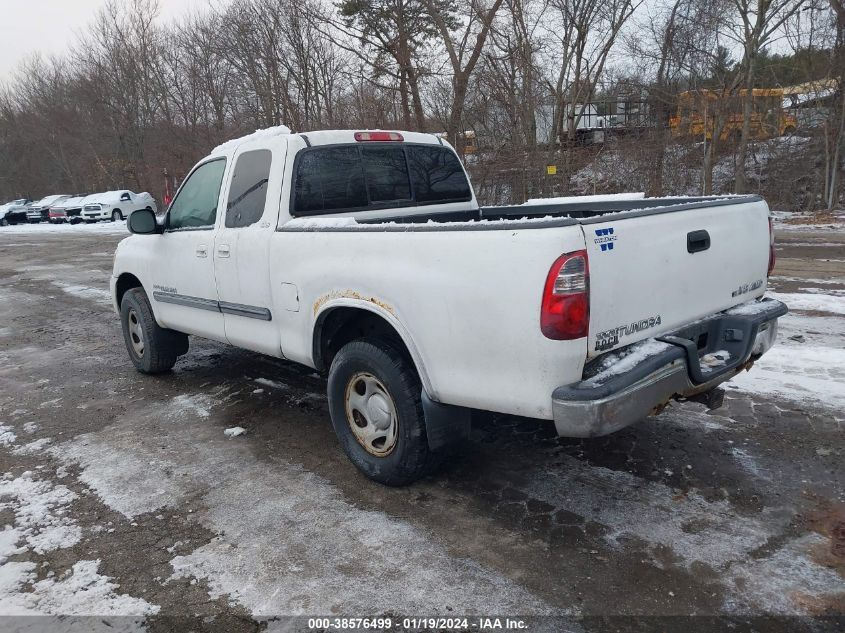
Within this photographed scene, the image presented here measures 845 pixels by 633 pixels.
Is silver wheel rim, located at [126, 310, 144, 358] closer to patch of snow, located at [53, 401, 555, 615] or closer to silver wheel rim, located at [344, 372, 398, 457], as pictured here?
patch of snow, located at [53, 401, 555, 615]

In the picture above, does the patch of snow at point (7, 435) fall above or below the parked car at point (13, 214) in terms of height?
below

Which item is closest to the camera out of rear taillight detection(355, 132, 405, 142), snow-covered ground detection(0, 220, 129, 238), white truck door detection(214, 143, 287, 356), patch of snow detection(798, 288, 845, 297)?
white truck door detection(214, 143, 287, 356)

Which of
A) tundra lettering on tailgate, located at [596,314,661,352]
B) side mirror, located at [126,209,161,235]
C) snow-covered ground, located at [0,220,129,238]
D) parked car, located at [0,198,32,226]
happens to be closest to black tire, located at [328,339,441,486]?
tundra lettering on tailgate, located at [596,314,661,352]

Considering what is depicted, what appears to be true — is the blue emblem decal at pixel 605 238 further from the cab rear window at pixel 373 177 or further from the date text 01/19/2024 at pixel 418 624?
the cab rear window at pixel 373 177

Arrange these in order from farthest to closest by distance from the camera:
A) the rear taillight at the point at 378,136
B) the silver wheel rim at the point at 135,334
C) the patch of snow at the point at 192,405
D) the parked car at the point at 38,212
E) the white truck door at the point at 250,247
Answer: the parked car at the point at 38,212
the silver wheel rim at the point at 135,334
the patch of snow at the point at 192,405
the rear taillight at the point at 378,136
the white truck door at the point at 250,247

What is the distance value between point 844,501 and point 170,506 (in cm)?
364

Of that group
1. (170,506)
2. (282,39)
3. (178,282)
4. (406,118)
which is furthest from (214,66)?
(170,506)

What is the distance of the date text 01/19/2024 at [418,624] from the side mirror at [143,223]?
3.78 m

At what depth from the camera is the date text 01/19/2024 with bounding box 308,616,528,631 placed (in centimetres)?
253

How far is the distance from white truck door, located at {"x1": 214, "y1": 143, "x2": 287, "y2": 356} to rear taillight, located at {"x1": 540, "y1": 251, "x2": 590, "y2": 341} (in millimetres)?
2171

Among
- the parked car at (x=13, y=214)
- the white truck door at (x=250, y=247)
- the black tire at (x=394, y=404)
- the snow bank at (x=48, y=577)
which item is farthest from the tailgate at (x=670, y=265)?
the parked car at (x=13, y=214)

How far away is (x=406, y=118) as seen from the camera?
21109 mm

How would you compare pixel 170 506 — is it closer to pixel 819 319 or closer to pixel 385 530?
pixel 385 530

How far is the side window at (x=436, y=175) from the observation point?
496 centimetres
